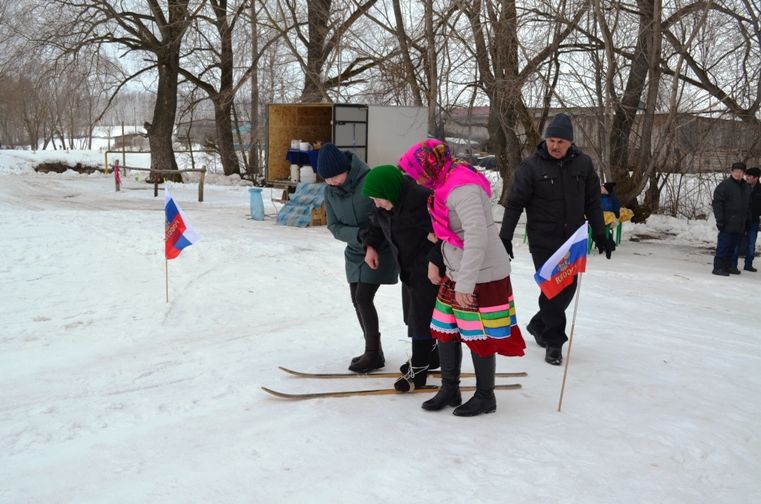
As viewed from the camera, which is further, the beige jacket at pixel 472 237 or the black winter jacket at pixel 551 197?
the black winter jacket at pixel 551 197

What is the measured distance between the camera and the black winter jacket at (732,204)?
10.2 m

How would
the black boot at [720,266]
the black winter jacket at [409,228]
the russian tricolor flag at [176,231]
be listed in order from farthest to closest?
the black boot at [720,266] → the russian tricolor flag at [176,231] → the black winter jacket at [409,228]

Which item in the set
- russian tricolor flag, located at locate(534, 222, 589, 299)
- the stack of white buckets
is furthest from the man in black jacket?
the stack of white buckets

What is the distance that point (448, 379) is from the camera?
420 cm

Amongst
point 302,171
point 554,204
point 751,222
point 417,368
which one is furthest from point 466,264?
point 302,171

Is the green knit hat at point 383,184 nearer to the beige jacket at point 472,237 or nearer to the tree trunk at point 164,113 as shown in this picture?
the beige jacket at point 472,237

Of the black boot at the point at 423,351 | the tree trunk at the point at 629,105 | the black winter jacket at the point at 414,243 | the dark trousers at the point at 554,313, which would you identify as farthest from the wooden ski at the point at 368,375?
the tree trunk at the point at 629,105

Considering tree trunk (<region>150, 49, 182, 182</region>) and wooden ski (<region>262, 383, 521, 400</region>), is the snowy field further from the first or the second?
tree trunk (<region>150, 49, 182, 182</region>)

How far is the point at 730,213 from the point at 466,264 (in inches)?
315

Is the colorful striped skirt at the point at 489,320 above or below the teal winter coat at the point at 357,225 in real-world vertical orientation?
below

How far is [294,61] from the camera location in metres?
19.6

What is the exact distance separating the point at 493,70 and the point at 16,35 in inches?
581

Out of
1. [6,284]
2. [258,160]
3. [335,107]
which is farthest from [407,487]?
[258,160]

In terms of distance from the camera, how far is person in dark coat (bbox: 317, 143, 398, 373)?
4.58 m
